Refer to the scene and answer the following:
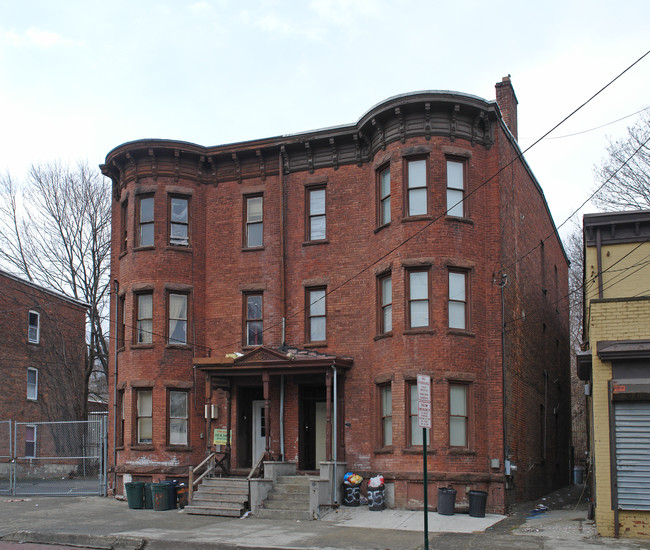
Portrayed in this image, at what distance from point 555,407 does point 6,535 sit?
814 inches

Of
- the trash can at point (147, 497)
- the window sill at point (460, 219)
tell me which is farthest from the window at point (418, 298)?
the trash can at point (147, 497)

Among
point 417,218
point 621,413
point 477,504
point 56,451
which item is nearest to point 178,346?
point 417,218

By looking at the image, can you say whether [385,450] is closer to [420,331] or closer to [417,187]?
[420,331]

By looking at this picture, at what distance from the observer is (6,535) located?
1745 cm

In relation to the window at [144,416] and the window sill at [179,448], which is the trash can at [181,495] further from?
the window at [144,416]

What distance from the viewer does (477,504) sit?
20047 mm

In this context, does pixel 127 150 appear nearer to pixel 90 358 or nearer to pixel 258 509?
pixel 258 509

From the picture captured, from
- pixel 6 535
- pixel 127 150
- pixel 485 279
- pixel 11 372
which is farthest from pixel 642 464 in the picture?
pixel 11 372

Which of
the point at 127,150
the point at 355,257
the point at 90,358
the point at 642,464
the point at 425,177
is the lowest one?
the point at 642,464

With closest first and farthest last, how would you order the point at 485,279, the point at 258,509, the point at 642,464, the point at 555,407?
the point at 642,464 < the point at 258,509 < the point at 485,279 < the point at 555,407

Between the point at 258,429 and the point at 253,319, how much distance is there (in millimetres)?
3490

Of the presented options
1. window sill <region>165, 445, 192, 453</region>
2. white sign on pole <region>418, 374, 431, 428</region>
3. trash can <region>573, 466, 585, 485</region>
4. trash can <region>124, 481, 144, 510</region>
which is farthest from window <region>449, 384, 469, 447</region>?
trash can <region>573, 466, 585, 485</region>

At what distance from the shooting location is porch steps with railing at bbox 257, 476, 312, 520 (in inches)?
789

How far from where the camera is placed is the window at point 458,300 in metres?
22.0
